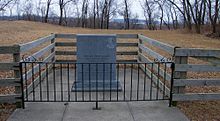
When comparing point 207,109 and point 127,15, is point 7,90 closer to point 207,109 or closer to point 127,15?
point 207,109

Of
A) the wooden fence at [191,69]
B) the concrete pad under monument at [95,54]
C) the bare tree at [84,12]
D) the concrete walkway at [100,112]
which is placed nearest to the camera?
the concrete walkway at [100,112]

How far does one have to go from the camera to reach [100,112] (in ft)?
16.7

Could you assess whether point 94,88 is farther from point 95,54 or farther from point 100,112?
point 100,112

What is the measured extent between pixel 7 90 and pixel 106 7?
137 ft

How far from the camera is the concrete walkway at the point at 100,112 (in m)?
4.82

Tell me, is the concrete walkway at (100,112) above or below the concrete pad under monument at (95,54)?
below

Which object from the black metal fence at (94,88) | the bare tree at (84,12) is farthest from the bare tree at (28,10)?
the black metal fence at (94,88)

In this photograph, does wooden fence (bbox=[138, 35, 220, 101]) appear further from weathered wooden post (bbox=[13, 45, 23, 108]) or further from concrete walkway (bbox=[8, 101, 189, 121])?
weathered wooden post (bbox=[13, 45, 23, 108])

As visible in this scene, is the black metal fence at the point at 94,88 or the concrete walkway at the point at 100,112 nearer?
the concrete walkway at the point at 100,112

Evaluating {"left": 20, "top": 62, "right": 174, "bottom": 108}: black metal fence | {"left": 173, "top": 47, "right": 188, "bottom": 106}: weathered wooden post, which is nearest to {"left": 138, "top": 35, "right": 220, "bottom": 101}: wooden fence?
{"left": 173, "top": 47, "right": 188, "bottom": 106}: weathered wooden post

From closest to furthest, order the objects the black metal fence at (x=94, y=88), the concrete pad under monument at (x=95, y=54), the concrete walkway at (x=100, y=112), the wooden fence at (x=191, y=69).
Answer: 1. the concrete walkway at (x=100, y=112)
2. the wooden fence at (x=191, y=69)
3. the black metal fence at (x=94, y=88)
4. the concrete pad under monument at (x=95, y=54)

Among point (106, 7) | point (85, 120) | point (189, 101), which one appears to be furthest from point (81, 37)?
point (106, 7)

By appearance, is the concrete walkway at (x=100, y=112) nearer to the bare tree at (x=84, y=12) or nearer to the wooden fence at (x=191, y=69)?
the wooden fence at (x=191, y=69)

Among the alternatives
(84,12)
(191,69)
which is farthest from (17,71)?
(84,12)
